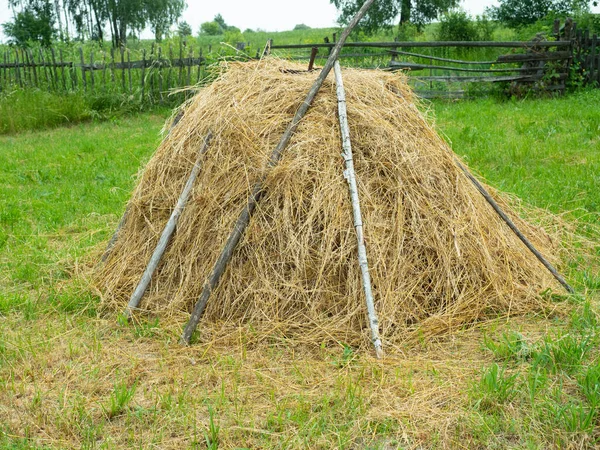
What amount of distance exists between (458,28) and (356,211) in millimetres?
21844

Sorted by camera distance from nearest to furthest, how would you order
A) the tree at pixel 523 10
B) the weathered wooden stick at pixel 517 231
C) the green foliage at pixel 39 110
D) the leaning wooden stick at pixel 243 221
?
the leaning wooden stick at pixel 243 221 → the weathered wooden stick at pixel 517 231 → the green foliage at pixel 39 110 → the tree at pixel 523 10

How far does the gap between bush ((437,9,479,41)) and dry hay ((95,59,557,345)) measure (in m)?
20.3

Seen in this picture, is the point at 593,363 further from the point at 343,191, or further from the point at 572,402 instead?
the point at 343,191

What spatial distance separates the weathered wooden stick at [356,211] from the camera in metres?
4.19

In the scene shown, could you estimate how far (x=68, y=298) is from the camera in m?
5.25

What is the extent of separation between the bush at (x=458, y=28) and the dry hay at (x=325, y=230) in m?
20.3

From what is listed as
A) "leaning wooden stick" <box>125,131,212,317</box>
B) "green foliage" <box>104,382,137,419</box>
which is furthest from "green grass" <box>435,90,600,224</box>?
"green foliage" <box>104,382,137,419</box>

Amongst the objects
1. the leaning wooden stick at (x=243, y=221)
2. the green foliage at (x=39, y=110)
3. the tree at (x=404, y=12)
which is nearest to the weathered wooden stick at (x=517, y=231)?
the leaning wooden stick at (x=243, y=221)

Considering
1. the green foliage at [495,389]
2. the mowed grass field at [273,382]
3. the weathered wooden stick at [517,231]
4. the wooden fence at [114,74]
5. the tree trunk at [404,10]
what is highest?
the tree trunk at [404,10]

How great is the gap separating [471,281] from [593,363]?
1.16 meters

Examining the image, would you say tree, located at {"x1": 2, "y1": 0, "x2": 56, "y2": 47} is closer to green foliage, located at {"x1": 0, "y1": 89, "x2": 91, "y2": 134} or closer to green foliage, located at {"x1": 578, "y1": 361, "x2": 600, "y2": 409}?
green foliage, located at {"x1": 0, "y1": 89, "x2": 91, "y2": 134}

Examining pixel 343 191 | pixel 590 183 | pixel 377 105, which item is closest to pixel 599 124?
pixel 590 183

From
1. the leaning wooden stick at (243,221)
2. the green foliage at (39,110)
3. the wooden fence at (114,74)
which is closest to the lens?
the leaning wooden stick at (243,221)

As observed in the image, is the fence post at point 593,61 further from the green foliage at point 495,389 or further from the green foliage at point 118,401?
the green foliage at point 118,401
